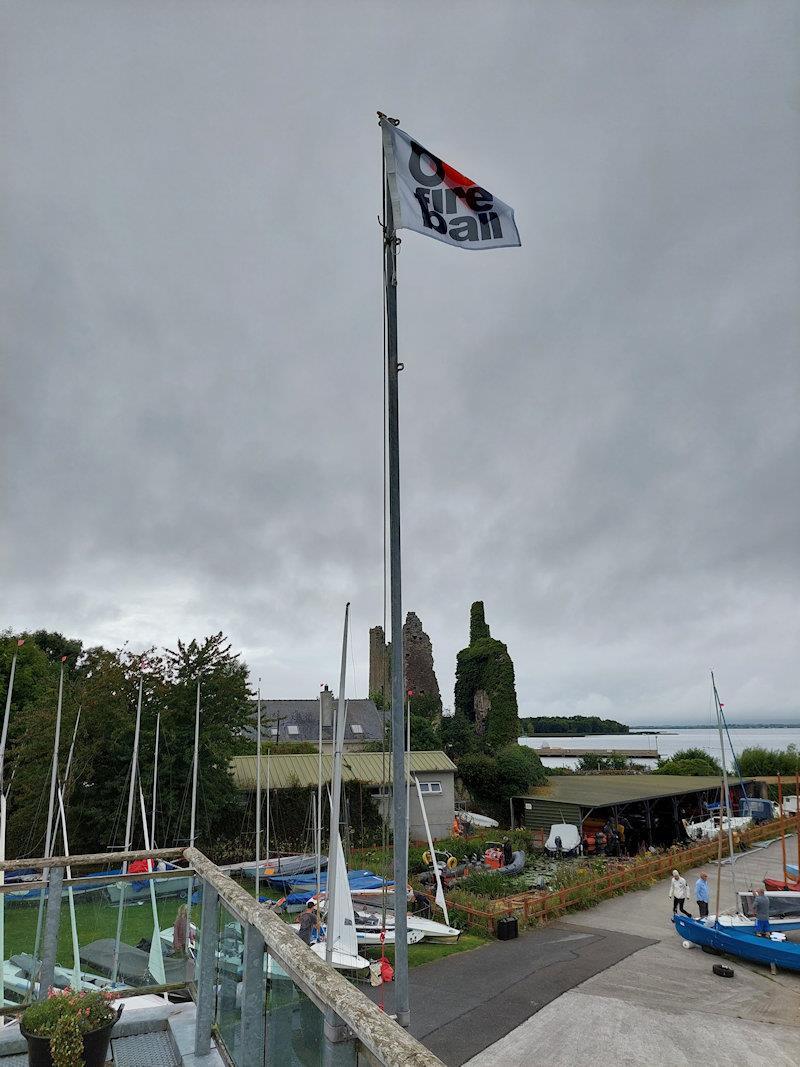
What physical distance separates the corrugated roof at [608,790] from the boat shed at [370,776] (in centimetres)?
463

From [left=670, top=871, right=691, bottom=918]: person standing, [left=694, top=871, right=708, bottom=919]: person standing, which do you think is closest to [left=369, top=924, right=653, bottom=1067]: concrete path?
[left=694, top=871, right=708, bottom=919]: person standing

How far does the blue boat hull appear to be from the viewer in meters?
15.5

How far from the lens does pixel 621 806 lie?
35.3 metres

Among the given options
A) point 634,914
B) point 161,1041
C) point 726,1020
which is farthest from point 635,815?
point 161,1041

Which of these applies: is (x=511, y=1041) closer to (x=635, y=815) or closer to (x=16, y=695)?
(x=635, y=815)

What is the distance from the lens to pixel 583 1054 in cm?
1107

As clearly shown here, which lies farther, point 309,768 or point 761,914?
point 309,768

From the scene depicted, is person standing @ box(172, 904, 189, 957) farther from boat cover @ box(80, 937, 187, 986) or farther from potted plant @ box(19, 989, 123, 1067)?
potted plant @ box(19, 989, 123, 1067)

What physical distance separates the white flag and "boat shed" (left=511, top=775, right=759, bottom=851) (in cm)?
2689

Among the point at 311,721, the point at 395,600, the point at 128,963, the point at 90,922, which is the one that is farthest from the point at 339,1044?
the point at 311,721

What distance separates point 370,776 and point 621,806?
45.1 ft

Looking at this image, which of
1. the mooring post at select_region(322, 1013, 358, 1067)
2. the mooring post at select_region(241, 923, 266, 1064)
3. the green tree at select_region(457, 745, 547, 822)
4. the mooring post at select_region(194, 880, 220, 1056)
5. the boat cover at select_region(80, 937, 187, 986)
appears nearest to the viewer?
the mooring post at select_region(322, 1013, 358, 1067)

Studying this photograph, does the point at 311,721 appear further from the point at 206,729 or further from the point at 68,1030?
the point at 68,1030

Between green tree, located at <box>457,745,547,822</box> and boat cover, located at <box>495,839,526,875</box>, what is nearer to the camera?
boat cover, located at <box>495,839,526,875</box>
